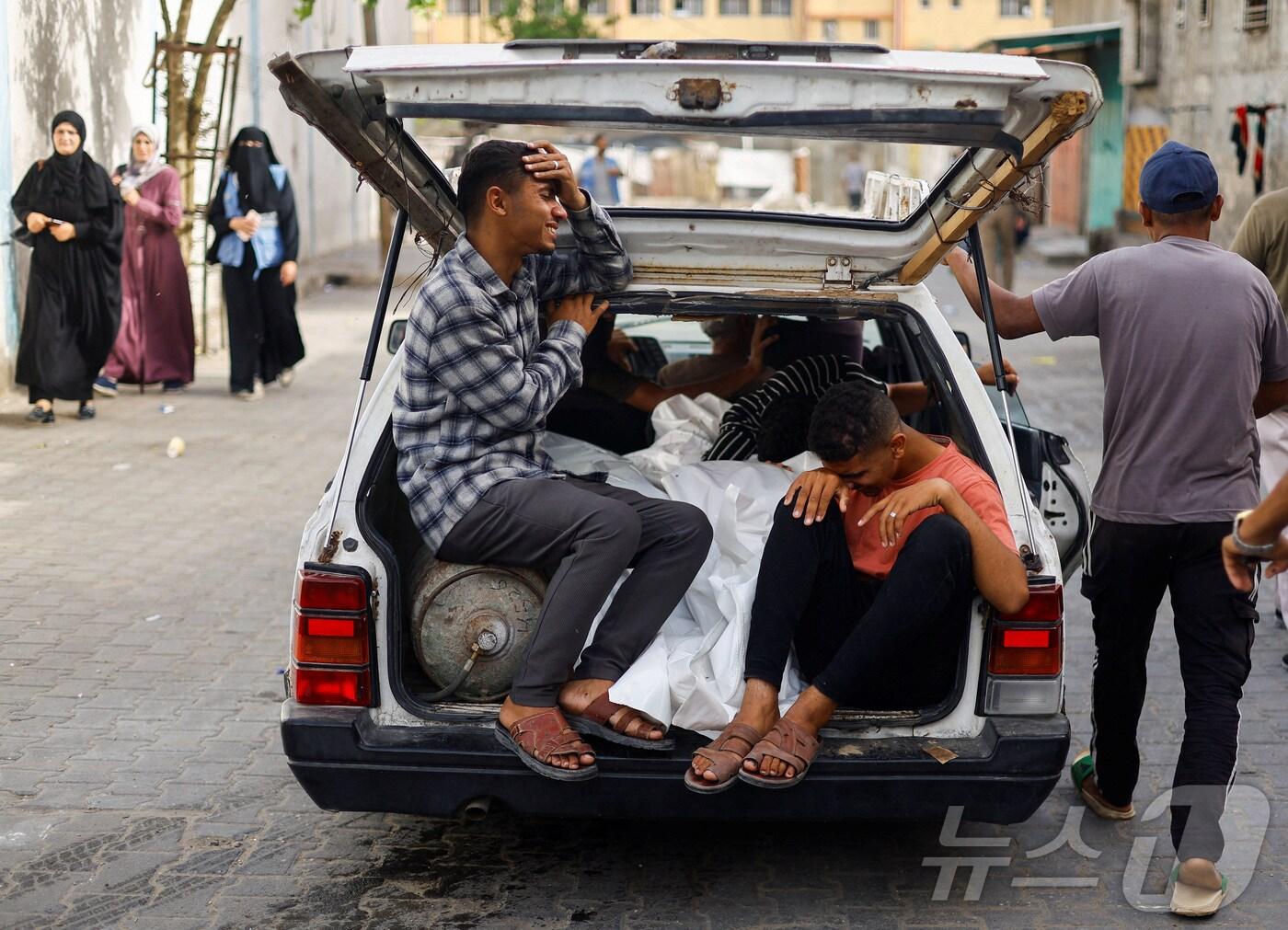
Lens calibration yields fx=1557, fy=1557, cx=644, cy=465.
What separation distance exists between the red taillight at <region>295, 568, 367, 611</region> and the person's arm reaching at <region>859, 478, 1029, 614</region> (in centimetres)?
124

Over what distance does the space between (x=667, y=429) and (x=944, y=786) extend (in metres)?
1.95

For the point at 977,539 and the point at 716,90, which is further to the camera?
the point at 977,539

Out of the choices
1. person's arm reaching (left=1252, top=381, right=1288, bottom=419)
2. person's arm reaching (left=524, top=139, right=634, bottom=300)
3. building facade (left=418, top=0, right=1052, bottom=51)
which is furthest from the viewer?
Result: building facade (left=418, top=0, right=1052, bottom=51)

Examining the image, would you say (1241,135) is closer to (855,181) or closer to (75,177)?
(75,177)

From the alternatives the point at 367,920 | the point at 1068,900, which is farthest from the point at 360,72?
the point at 1068,900

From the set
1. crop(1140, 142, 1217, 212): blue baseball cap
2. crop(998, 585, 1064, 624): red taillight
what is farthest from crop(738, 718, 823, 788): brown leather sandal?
crop(1140, 142, 1217, 212): blue baseball cap

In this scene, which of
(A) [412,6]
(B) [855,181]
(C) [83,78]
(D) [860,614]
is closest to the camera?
(D) [860,614]

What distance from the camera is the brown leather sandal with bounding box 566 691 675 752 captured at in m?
3.57

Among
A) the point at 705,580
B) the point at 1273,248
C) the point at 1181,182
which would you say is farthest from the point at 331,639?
the point at 1273,248

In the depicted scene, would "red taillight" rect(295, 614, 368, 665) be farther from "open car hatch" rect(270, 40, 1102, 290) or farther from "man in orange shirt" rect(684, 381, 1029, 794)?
"open car hatch" rect(270, 40, 1102, 290)

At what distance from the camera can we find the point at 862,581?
3.85 meters

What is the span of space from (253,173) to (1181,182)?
8.60m

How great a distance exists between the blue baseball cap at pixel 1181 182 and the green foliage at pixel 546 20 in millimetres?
41330

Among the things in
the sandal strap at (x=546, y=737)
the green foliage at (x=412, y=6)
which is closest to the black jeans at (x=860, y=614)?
the sandal strap at (x=546, y=737)
